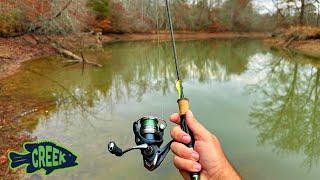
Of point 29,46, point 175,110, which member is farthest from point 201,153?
point 29,46

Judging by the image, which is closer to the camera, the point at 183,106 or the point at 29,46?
the point at 183,106

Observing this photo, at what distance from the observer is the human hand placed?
6.40 feet

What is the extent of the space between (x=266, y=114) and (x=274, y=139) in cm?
161

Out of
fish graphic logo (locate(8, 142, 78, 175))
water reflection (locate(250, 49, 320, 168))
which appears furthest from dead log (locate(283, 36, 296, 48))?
fish graphic logo (locate(8, 142, 78, 175))

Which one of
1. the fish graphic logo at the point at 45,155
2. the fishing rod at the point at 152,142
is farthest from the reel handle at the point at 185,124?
the fish graphic logo at the point at 45,155

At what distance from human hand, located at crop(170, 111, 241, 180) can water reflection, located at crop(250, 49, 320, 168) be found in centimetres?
448

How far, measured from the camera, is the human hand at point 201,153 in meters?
1.95

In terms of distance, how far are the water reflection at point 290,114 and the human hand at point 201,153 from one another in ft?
14.7

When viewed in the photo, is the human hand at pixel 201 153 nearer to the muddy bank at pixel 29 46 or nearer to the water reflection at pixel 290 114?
the water reflection at pixel 290 114

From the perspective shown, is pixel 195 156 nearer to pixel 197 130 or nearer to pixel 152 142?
pixel 197 130

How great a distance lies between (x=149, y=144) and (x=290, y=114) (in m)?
7.31

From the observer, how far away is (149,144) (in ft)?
7.10

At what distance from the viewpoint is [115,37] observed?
116ft

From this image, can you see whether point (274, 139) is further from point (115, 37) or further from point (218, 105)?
point (115, 37)
